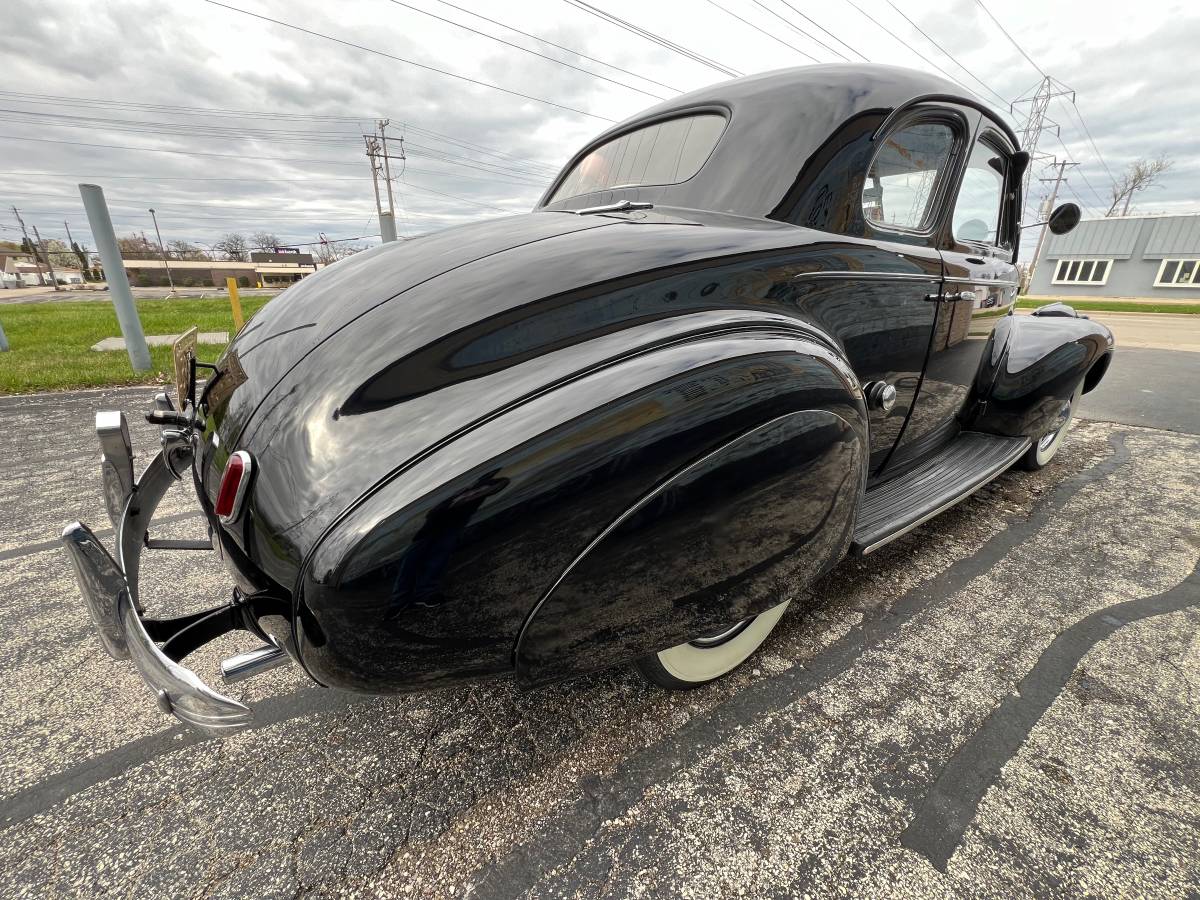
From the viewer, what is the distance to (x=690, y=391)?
1220mm

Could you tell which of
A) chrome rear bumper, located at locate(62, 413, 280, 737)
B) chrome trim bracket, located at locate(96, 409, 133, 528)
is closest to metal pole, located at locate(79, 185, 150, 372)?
chrome trim bracket, located at locate(96, 409, 133, 528)

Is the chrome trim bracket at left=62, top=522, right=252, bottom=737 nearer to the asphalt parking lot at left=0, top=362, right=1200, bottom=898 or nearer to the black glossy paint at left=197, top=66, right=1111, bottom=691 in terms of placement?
the black glossy paint at left=197, top=66, right=1111, bottom=691

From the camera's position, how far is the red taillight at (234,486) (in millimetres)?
1209

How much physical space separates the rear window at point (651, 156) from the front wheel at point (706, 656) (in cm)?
171

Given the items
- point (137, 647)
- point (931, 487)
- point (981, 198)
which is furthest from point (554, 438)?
point (981, 198)

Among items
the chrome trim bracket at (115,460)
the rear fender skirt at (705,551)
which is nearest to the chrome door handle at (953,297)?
the rear fender skirt at (705,551)

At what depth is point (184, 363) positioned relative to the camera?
5.65 feet

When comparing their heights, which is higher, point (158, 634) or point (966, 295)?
point (966, 295)

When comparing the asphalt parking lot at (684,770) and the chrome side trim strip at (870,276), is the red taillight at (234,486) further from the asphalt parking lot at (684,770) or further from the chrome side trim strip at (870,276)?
the chrome side trim strip at (870,276)

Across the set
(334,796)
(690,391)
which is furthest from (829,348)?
(334,796)

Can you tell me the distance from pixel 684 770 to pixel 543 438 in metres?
1.07

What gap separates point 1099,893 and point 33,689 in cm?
306

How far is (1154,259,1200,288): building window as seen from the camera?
1069 inches

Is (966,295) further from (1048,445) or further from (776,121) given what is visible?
(1048,445)
